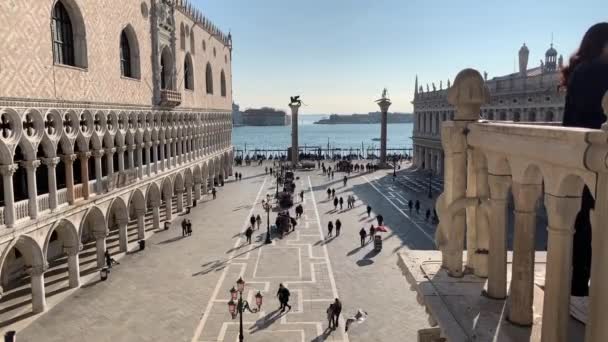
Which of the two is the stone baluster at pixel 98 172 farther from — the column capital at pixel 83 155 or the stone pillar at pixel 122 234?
the stone pillar at pixel 122 234

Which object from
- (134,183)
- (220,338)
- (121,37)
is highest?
(121,37)

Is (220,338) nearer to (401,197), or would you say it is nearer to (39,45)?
(39,45)

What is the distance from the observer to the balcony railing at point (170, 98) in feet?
83.6

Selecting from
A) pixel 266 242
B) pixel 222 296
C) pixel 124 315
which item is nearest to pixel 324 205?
pixel 266 242

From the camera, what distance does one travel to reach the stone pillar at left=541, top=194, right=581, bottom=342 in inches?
175

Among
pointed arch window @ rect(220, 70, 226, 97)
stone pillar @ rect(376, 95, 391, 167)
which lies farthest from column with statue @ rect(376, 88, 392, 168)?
pointed arch window @ rect(220, 70, 226, 97)

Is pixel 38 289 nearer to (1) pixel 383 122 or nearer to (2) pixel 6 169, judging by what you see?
(2) pixel 6 169

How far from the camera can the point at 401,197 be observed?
35.5m

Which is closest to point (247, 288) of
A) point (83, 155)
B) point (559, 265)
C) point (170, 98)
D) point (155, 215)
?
point (83, 155)

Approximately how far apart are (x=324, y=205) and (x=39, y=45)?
71.5ft

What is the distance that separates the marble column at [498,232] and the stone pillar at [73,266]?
49.6 feet

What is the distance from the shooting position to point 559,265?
4.48 m

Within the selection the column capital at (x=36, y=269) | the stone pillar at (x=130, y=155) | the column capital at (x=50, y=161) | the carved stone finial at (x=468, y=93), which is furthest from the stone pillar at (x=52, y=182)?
the carved stone finial at (x=468, y=93)

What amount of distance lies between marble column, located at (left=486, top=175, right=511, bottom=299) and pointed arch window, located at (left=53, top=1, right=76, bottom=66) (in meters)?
15.1
